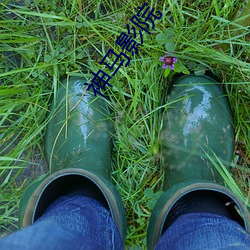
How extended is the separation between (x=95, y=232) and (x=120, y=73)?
0.58 metres

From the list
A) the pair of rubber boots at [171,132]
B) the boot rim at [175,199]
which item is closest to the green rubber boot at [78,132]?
the pair of rubber boots at [171,132]

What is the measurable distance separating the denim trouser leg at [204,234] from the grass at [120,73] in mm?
300

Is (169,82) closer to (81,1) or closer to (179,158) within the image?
(179,158)

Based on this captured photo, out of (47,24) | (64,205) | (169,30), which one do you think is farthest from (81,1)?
(64,205)

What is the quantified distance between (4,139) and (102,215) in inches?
19.7

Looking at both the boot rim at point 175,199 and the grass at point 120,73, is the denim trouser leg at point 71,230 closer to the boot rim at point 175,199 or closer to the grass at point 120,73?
the boot rim at point 175,199

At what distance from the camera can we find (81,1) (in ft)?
4.51

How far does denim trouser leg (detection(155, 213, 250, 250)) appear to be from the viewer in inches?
35.9

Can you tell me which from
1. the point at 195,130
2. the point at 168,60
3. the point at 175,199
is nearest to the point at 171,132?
the point at 195,130

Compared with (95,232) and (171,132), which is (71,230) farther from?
(171,132)

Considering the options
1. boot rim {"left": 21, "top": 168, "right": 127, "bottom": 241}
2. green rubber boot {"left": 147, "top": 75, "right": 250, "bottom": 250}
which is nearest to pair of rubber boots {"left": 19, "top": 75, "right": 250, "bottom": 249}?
green rubber boot {"left": 147, "top": 75, "right": 250, "bottom": 250}

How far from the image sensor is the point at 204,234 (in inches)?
37.4

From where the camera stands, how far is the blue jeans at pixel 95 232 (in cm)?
80

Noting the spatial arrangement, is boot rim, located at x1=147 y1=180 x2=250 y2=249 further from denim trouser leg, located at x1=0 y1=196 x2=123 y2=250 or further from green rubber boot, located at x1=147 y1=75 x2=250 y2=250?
green rubber boot, located at x1=147 y1=75 x2=250 y2=250
